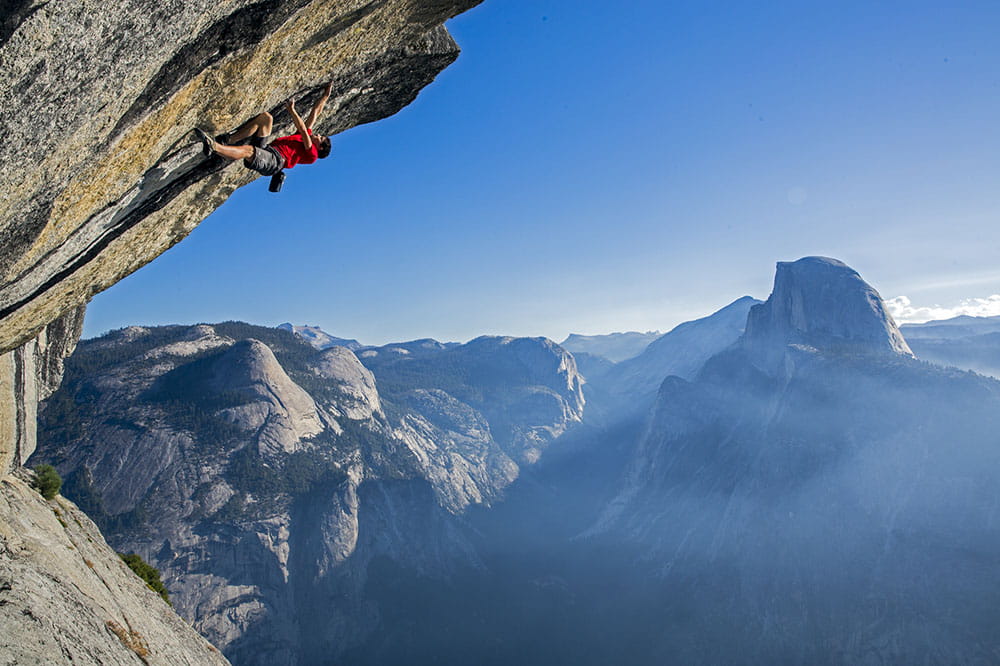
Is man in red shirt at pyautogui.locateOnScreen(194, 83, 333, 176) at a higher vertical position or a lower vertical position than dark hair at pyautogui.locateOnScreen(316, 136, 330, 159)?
lower

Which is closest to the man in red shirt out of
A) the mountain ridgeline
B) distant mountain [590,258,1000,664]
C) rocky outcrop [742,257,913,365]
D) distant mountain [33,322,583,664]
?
distant mountain [33,322,583,664]

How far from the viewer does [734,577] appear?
9125 centimetres

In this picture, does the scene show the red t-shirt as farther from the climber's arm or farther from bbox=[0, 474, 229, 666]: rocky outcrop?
bbox=[0, 474, 229, 666]: rocky outcrop

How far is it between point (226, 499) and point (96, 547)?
7266 centimetres

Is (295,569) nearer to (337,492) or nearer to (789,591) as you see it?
(337,492)

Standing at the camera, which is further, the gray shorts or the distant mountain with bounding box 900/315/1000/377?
the distant mountain with bounding box 900/315/1000/377

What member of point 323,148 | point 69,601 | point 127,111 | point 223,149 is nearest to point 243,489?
point 69,601

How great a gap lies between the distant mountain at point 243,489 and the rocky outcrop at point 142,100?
84952mm

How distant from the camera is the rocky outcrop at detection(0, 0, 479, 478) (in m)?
4.93

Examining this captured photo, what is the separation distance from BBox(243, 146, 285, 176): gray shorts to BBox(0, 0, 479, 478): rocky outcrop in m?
0.95

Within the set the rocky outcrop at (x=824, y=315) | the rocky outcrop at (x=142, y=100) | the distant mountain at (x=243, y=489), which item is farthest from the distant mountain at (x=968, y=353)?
the rocky outcrop at (x=142, y=100)

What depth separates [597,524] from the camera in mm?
141000

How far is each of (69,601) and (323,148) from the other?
14.1 meters

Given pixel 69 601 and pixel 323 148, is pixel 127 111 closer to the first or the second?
pixel 323 148
